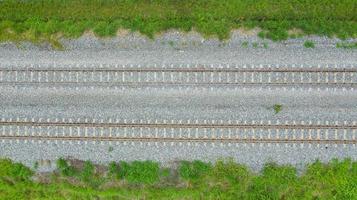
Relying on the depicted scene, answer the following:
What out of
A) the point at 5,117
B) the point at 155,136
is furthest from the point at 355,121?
the point at 5,117

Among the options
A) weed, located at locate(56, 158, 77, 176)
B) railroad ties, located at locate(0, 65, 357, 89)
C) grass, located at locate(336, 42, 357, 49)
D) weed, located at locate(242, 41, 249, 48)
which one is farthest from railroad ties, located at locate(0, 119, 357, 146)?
weed, located at locate(242, 41, 249, 48)

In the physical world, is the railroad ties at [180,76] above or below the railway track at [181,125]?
above

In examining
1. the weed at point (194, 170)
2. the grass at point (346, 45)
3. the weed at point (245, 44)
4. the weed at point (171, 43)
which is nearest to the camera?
the grass at point (346, 45)

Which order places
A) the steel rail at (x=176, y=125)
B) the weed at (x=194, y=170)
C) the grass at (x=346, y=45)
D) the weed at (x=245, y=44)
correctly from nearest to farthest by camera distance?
the steel rail at (x=176, y=125), the grass at (x=346, y=45), the weed at (x=194, y=170), the weed at (x=245, y=44)

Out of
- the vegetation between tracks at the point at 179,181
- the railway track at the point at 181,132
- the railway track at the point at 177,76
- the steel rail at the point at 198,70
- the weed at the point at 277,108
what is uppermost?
the steel rail at the point at 198,70

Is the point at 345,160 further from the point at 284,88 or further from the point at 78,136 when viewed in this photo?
the point at 78,136

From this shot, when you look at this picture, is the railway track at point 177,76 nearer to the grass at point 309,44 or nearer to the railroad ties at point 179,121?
the railroad ties at point 179,121

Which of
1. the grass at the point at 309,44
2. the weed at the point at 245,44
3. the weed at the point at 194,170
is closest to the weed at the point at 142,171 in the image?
the weed at the point at 194,170
